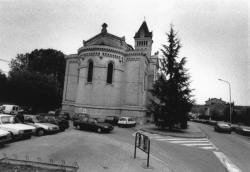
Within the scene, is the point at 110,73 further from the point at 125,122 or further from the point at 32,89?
the point at 32,89

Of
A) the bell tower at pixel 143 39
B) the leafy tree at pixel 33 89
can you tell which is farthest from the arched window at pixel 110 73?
the leafy tree at pixel 33 89

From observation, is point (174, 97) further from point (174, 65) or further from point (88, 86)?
point (88, 86)

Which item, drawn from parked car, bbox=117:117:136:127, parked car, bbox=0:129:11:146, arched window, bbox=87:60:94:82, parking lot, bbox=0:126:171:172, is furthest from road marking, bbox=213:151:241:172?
arched window, bbox=87:60:94:82

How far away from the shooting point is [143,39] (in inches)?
1694

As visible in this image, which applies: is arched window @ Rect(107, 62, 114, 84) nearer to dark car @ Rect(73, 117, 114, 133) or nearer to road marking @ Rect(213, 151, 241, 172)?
dark car @ Rect(73, 117, 114, 133)

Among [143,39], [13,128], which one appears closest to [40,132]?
[13,128]

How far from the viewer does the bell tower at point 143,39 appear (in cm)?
4272

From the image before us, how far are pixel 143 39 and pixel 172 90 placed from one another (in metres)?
24.0

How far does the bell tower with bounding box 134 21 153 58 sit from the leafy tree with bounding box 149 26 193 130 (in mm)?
19253

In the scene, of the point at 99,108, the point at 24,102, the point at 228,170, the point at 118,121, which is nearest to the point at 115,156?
the point at 228,170

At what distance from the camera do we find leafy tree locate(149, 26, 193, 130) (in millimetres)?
21453

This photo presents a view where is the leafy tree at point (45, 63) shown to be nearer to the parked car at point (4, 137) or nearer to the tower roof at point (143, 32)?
the tower roof at point (143, 32)

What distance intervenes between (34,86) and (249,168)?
120ft

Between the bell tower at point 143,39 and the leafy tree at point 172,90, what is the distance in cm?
1925
